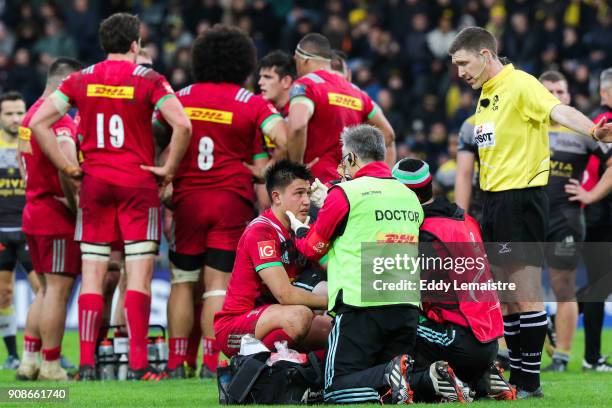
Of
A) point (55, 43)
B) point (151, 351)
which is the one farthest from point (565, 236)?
point (55, 43)

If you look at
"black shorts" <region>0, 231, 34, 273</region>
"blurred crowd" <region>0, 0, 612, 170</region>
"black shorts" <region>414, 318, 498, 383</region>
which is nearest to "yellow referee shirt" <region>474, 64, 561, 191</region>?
"black shorts" <region>414, 318, 498, 383</region>

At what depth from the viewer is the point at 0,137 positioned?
1242 cm

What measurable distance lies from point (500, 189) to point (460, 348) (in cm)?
130

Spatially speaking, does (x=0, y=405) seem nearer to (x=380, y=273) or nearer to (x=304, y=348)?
(x=304, y=348)

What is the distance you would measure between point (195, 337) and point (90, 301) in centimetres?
132

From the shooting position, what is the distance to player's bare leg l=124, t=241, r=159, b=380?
31.4ft

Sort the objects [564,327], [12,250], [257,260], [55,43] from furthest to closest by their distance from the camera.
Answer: [55,43] < [12,250] < [564,327] < [257,260]

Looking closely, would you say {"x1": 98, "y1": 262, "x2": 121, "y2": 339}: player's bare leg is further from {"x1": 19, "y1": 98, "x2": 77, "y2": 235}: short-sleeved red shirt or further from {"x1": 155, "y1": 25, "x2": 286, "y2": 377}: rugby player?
{"x1": 155, "y1": 25, "x2": 286, "y2": 377}: rugby player

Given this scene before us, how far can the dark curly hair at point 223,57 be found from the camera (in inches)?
405

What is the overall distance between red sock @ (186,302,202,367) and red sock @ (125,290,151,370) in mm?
861

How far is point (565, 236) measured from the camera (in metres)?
10.9

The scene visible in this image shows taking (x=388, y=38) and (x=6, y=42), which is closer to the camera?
(x=388, y=38)

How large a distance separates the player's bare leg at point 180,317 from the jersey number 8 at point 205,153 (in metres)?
0.90

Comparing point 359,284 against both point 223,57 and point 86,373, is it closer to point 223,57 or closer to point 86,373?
point 86,373
